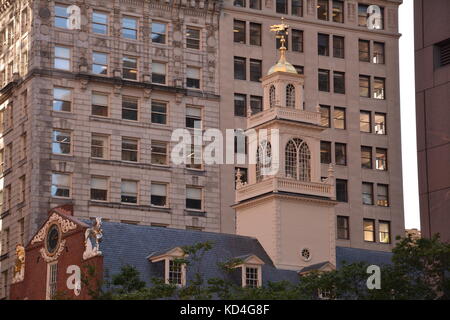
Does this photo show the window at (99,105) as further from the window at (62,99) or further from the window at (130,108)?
the window at (62,99)

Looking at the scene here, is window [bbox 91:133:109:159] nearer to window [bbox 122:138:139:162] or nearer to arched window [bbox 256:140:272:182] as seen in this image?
window [bbox 122:138:139:162]

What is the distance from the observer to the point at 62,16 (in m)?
108

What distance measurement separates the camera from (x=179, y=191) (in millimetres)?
109250

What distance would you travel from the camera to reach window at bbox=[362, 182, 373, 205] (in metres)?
117

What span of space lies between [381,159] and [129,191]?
22868 millimetres

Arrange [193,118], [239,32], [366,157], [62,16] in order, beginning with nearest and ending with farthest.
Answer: [62,16]
[193,118]
[239,32]
[366,157]

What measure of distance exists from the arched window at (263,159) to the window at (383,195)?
26.5 meters

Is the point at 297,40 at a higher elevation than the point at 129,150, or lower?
higher

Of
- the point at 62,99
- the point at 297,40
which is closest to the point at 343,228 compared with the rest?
the point at 297,40

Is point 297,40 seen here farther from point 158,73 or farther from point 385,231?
point 385,231

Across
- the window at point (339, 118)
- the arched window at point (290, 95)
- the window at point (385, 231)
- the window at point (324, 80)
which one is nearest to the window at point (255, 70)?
the window at point (324, 80)

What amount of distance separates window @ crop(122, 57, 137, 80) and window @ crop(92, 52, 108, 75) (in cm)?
149

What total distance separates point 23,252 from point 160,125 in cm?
2464
